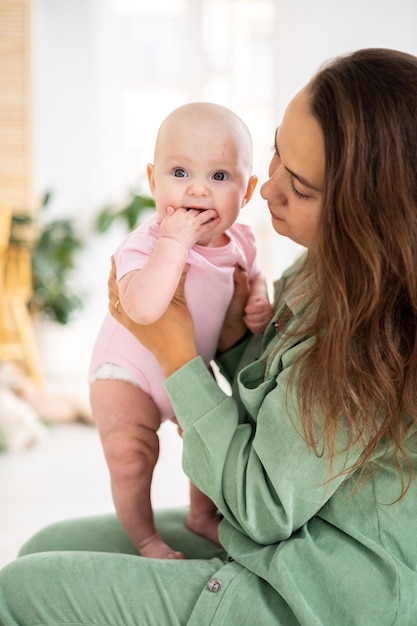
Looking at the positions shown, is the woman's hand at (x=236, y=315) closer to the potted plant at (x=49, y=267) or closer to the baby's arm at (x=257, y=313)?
the baby's arm at (x=257, y=313)

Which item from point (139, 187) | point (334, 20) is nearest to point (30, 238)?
point (139, 187)

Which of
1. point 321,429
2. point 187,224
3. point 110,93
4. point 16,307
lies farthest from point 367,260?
point 110,93

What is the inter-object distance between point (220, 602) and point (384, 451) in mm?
313

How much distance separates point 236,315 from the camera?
148cm

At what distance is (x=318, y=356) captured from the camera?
1.09 meters

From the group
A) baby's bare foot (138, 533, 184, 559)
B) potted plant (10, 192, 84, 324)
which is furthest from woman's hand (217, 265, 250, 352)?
potted plant (10, 192, 84, 324)

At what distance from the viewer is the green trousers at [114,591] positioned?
3.76 feet

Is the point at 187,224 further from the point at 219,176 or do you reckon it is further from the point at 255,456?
the point at 255,456

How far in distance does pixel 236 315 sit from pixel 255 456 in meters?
0.39

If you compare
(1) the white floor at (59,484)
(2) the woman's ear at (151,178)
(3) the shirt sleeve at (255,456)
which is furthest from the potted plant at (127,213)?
(3) the shirt sleeve at (255,456)

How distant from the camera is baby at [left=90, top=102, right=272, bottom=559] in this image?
127 cm

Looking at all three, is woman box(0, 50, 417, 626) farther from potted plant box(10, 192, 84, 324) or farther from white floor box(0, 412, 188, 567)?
potted plant box(10, 192, 84, 324)

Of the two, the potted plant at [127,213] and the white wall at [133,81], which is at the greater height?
the white wall at [133,81]

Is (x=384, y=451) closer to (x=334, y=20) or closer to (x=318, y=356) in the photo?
(x=318, y=356)
